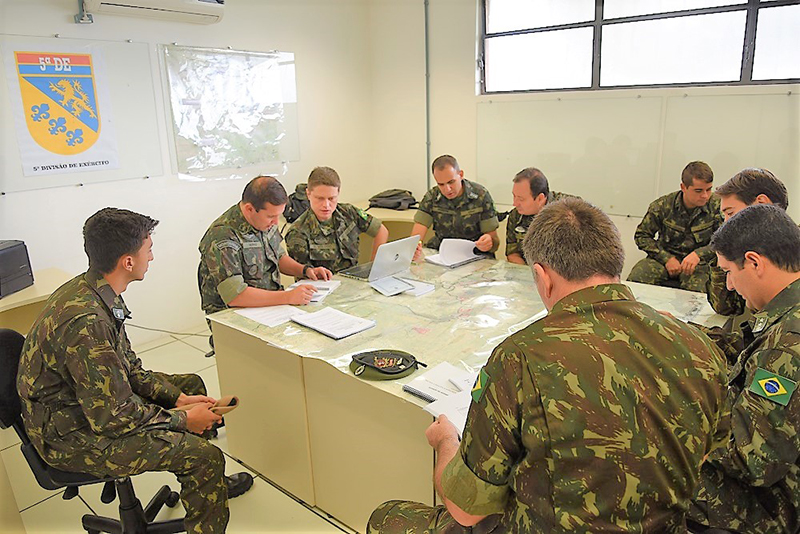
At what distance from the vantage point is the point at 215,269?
8.63 ft

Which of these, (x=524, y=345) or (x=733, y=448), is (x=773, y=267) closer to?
(x=733, y=448)

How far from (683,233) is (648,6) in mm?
1685

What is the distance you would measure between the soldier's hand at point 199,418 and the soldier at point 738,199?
6.67 ft

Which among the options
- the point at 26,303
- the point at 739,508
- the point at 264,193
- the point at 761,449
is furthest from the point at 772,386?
the point at 26,303

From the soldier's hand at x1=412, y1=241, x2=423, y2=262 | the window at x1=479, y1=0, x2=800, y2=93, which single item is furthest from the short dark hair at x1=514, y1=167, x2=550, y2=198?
the window at x1=479, y1=0, x2=800, y2=93

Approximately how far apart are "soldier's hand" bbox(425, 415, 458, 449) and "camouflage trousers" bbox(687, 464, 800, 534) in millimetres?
664

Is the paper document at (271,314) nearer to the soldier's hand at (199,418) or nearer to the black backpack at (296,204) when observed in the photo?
the soldier's hand at (199,418)

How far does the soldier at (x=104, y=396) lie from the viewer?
176cm

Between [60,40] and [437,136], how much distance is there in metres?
2.96

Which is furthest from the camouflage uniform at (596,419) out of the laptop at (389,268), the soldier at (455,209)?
the soldier at (455,209)

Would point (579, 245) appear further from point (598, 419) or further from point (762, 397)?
point (762, 397)

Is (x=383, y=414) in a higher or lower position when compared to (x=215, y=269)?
lower

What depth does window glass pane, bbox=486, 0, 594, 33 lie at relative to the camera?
14.3 feet

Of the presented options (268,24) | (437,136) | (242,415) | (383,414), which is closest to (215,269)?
(242,415)
